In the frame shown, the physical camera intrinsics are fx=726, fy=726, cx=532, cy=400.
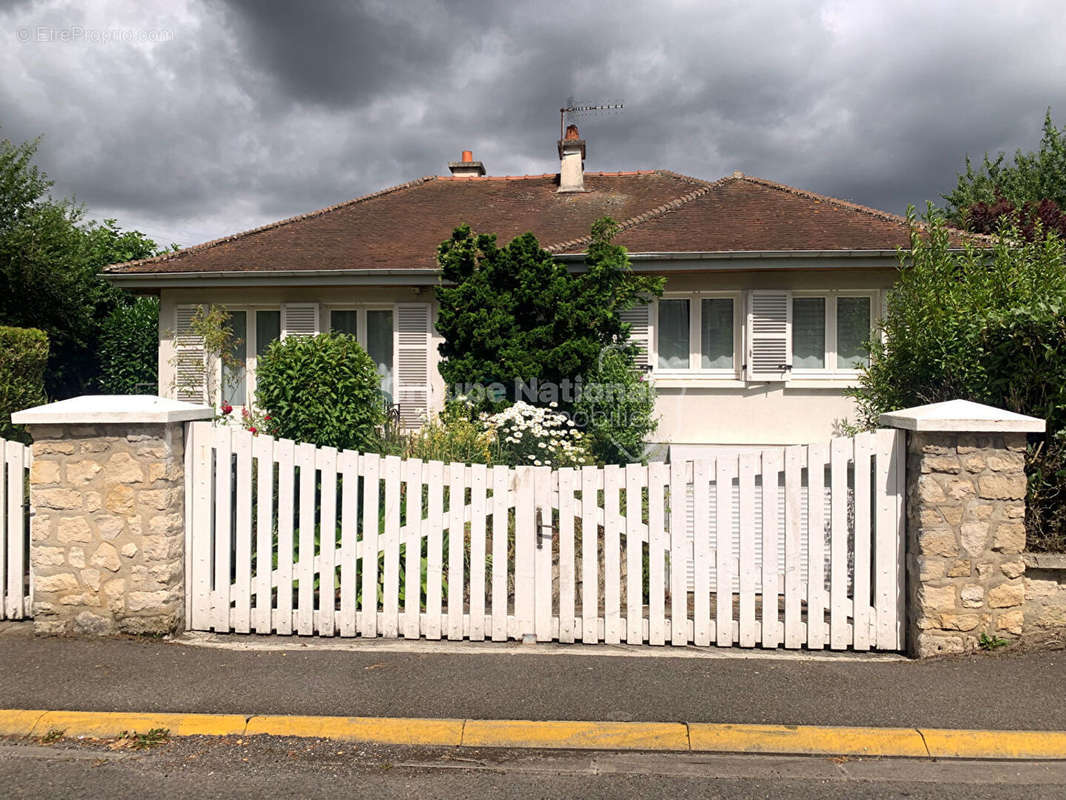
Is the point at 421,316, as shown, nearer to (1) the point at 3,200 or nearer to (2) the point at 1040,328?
(2) the point at 1040,328

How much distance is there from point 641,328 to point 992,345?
5.38m

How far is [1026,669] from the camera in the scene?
396 centimetres

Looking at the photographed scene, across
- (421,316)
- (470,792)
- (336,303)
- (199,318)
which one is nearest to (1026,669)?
(470,792)

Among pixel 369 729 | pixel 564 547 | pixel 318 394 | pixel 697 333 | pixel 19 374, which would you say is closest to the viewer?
pixel 369 729

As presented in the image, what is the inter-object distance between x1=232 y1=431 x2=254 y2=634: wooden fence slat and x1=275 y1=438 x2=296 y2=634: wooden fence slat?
0.59ft

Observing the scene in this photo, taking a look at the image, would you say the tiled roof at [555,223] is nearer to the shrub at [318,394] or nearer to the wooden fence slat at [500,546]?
the shrub at [318,394]

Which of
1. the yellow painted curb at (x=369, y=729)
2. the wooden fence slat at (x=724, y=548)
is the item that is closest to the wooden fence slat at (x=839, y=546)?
the wooden fence slat at (x=724, y=548)

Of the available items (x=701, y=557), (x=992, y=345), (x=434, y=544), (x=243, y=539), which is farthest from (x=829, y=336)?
(x=243, y=539)

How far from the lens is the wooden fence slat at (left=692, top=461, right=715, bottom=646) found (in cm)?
432

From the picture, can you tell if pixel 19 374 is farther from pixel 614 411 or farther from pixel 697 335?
pixel 697 335

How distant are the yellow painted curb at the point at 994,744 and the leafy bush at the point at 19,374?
6835mm

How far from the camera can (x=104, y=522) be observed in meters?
4.34

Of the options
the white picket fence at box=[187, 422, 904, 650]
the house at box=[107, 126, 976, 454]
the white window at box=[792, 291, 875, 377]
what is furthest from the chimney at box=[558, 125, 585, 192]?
the white picket fence at box=[187, 422, 904, 650]

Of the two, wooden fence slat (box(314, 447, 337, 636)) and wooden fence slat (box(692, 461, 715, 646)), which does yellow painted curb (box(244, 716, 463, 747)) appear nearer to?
wooden fence slat (box(314, 447, 337, 636))
